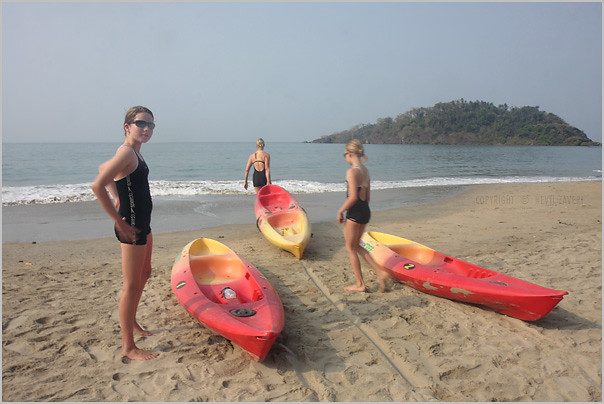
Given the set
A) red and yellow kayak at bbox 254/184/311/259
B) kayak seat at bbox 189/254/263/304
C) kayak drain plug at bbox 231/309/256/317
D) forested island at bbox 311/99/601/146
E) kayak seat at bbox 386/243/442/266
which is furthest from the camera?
forested island at bbox 311/99/601/146

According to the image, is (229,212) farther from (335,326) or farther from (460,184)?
(460,184)

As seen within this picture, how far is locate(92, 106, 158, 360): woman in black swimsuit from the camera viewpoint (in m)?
2.72

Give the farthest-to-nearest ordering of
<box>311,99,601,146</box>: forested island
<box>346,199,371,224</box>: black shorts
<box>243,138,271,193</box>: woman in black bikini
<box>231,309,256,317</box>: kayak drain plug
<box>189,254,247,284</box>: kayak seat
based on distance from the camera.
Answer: <box>311,99,601,146</box>: forested island < <box>243,138,271,193</box>: woman in black bikini < <box>189,254,247,284</box>: kayak seat < <box>346,199,371,224</box>: black shorts < <box>231,309,256,317</box>: kayak drain plug

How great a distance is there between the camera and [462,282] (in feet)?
13.6

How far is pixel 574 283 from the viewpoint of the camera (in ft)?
15.6

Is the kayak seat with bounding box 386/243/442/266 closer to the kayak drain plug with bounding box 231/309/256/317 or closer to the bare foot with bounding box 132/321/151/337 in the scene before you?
the kayak drain plug with bounding box 231/309/256/317

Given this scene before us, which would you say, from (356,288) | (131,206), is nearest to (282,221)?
(356,288)

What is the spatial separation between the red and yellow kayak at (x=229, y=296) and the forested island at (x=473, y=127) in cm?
7995

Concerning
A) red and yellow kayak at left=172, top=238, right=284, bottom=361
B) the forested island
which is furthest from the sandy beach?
the forested island

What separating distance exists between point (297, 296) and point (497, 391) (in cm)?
235

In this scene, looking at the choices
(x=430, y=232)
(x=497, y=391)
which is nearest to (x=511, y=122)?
(x=430, y=232)

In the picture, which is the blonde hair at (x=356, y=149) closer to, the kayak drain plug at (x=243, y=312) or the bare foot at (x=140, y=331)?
the kayak drain plug at (x=243, y=312)

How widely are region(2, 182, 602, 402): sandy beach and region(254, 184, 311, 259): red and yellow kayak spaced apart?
0.28m

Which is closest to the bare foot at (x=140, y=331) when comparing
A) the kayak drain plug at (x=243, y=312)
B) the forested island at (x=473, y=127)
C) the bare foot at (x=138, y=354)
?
the bare foot at (x=138, y=354)
